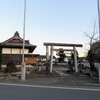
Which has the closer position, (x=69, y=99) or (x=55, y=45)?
(x=69, y=99)

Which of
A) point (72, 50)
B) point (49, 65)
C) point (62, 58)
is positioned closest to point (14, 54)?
point (49, 65)

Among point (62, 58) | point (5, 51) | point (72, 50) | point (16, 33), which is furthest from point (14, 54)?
point (62, 58)

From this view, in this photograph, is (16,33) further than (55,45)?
Yes

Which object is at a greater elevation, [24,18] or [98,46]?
[24,18]

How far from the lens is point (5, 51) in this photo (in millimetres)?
28719

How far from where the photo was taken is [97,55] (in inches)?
896

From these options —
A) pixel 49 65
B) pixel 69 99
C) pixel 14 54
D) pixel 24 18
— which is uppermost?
pixel 24 18

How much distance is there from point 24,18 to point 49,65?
285 inches

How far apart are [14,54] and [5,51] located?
1.59 meters

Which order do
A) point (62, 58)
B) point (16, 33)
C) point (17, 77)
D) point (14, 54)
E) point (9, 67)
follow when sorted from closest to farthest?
point (17, 77) → point (9, 67) → point (14, 54) → point (16, 33) → point (62, 58)

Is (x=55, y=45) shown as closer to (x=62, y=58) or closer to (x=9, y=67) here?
Answer: (x=9, y=67)

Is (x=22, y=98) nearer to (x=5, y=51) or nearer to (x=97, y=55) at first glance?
(x=97, y=55)

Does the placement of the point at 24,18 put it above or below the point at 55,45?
above

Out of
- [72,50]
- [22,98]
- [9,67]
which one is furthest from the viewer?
[72,50]
